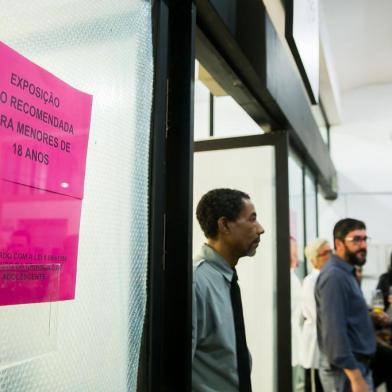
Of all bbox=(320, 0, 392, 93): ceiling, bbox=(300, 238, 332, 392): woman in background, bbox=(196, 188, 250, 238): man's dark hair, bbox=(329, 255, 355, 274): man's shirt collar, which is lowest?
bbox=(300, 238, 332, 392): woman in background

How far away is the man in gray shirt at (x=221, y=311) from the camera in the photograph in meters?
1.50

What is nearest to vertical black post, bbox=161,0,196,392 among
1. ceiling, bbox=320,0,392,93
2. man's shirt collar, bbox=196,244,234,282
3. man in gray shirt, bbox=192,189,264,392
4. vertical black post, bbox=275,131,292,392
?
man in gray shirt, bbox=192,189,264,392

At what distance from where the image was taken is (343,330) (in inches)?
100

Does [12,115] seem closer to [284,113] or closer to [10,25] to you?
[10,25]

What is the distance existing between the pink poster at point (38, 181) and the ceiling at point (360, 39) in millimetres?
3765

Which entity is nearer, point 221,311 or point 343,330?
point 221,311

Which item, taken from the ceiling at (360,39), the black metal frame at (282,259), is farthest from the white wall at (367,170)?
the black metal frame at (282,259)

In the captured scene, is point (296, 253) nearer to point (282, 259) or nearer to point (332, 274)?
point (332, 274)

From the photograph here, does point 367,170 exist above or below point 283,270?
above

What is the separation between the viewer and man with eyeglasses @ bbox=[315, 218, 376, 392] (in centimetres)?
254

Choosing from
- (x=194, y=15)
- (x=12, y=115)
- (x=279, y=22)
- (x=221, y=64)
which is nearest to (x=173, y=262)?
(x=12, y=115)

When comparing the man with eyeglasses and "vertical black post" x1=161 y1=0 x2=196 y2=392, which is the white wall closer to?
the man with eyeglasses

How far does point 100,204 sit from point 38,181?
0.20m

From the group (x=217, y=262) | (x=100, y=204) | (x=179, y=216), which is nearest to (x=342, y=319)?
(x=217, y=262)
